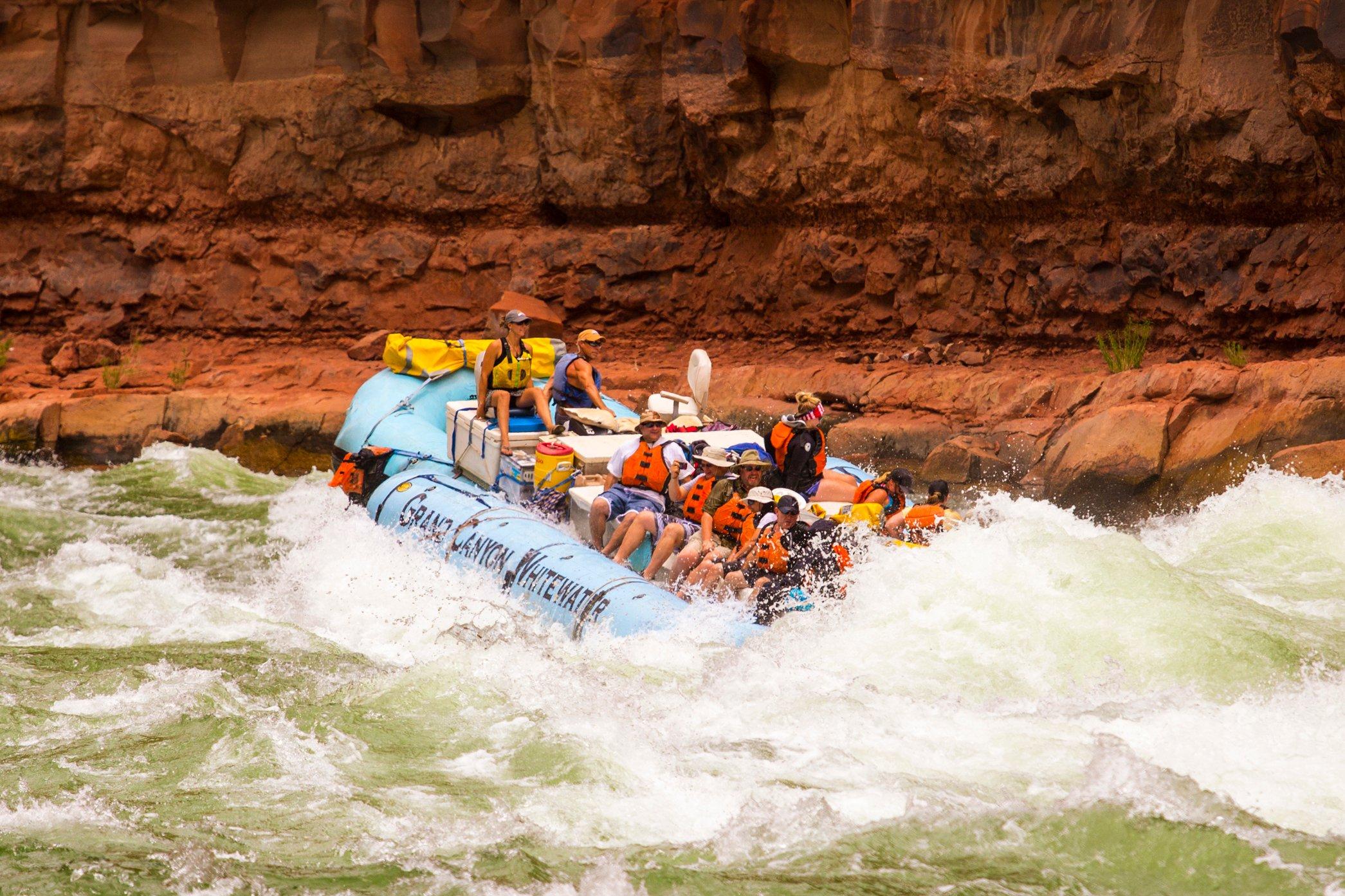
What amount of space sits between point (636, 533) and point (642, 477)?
377 millimetres

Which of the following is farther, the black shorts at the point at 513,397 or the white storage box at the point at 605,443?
the black shorts at the point at 513,397

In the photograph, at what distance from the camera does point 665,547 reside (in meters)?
7.19

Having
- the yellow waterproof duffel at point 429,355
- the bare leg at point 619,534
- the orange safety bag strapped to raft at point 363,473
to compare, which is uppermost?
the yellow waterproof duffel at point 429,355

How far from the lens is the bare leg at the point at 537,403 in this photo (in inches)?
360

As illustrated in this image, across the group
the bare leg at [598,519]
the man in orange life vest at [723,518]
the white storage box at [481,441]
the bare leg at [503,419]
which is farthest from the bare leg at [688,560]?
the bare leg at [503,419]

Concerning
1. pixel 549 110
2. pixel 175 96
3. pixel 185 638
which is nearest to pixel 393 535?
pixel 185 638

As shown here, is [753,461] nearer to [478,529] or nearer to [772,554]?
[772,554]

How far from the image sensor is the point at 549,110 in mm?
14266

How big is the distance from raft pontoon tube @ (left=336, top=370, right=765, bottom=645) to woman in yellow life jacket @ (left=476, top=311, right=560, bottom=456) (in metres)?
0.16

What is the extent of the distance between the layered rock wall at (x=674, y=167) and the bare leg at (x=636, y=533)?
6.30m

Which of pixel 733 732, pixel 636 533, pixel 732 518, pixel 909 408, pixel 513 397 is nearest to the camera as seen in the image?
pixel 733 732

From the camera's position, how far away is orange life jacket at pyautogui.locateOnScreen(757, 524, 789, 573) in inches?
261

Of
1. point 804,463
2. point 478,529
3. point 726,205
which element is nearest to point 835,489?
point 804,463

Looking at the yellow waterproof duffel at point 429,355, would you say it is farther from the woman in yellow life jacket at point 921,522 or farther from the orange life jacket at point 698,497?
the woman in yellow life jacket at point 921,522
